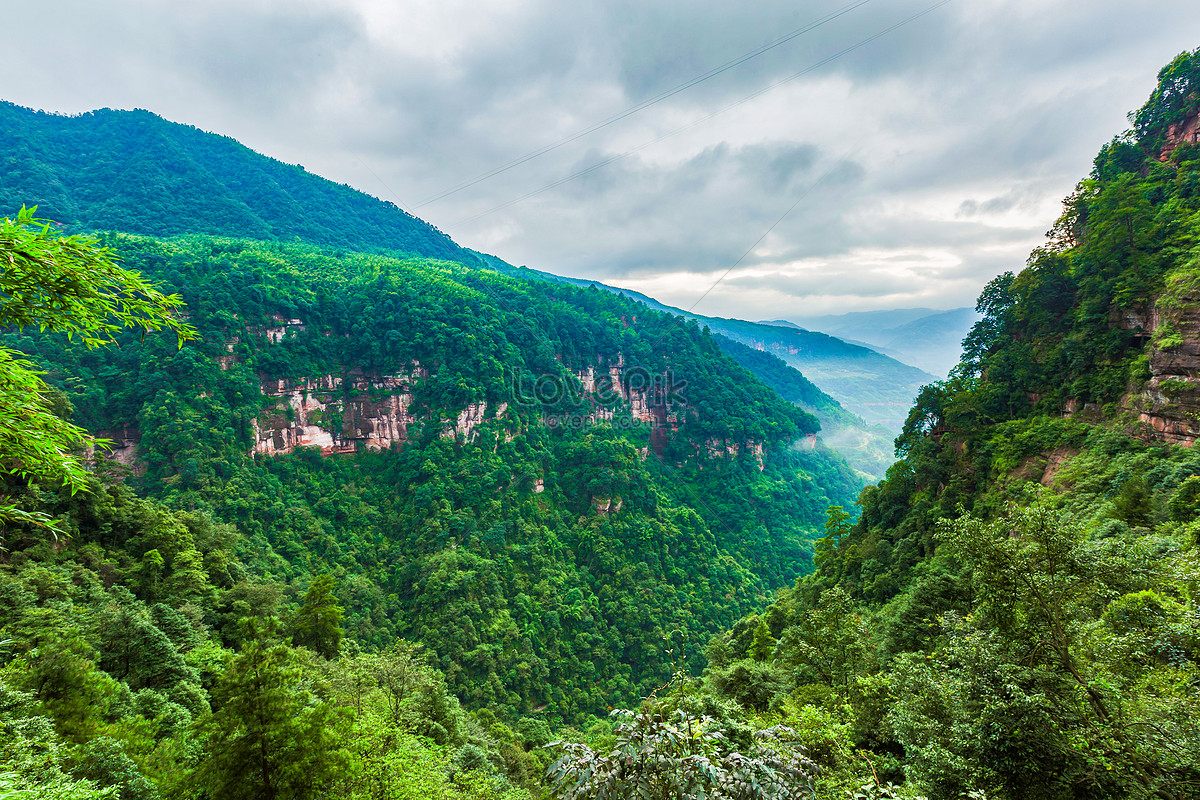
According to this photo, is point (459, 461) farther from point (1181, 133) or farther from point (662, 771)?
point (1181, 133)

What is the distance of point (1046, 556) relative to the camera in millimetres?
8086

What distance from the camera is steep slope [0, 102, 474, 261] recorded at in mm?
71488

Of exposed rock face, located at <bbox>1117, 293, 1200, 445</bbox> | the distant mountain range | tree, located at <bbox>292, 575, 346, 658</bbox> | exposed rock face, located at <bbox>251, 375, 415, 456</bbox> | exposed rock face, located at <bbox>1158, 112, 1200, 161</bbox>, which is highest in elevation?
the distant mountain range

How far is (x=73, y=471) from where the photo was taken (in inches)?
183

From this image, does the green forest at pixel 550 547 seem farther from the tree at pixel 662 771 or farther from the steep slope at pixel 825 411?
the steep slope at pixel 825 411

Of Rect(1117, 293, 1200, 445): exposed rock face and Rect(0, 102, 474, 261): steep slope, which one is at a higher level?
Rect(0, 102, 474, 261): steep slope

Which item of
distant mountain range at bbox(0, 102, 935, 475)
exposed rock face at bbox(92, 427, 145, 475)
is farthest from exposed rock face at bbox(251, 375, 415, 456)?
distant mountain range at bbox(0, 102, 935, 475)

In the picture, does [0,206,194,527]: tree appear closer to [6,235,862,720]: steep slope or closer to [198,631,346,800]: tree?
[198,631,346,800]: tree

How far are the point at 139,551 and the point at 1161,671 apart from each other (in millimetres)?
35479

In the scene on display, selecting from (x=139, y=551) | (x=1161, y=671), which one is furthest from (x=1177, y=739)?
(x=139, y=551)

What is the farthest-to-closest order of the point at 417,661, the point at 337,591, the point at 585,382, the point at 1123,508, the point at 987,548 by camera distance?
the point at 585,382
the point at 337,591
the point at 417,661
the point at 1123,508
the point at 987,548

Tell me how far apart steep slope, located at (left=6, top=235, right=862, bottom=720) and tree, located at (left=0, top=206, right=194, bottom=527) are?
2589cm

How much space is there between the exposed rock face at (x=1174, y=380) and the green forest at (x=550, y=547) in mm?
133

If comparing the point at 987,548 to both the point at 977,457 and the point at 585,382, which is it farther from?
the point at 585,382
